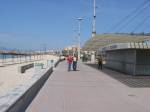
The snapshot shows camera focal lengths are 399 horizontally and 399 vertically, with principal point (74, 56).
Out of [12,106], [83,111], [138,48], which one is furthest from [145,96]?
[138,48]

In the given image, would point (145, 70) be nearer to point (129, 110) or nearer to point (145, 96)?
point (145, 96)

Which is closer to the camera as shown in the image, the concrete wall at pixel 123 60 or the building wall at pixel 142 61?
the building wall at pixel 142 61

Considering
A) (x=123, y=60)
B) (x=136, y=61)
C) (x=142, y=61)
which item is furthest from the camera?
(x=123, y=60)

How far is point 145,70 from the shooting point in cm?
3120

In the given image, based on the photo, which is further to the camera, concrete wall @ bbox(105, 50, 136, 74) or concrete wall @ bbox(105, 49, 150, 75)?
concrete wall @ bbox(105, 50, 136, 74)

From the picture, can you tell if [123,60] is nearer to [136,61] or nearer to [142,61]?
[142,61]

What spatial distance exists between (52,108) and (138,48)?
1820 centimetres

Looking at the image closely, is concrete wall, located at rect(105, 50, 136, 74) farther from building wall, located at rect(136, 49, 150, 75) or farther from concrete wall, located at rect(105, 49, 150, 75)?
building wall, located at rect(136, 49, 150, 75)

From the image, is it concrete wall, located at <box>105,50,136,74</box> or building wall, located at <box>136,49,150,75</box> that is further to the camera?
concrete wall, located at <box>105,50,136,74</box>

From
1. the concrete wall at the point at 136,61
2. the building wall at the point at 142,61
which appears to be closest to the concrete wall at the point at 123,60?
the concrete wall at the point at 136,61

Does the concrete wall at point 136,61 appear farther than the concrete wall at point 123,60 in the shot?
No

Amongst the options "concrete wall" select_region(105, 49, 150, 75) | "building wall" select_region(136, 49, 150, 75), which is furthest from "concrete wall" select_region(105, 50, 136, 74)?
"building wall" select_region(136, 49, 150, 75)

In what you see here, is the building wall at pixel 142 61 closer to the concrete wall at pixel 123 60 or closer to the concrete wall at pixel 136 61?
the concrete wall at pixel 136 61

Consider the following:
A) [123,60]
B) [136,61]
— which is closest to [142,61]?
[136,61]
